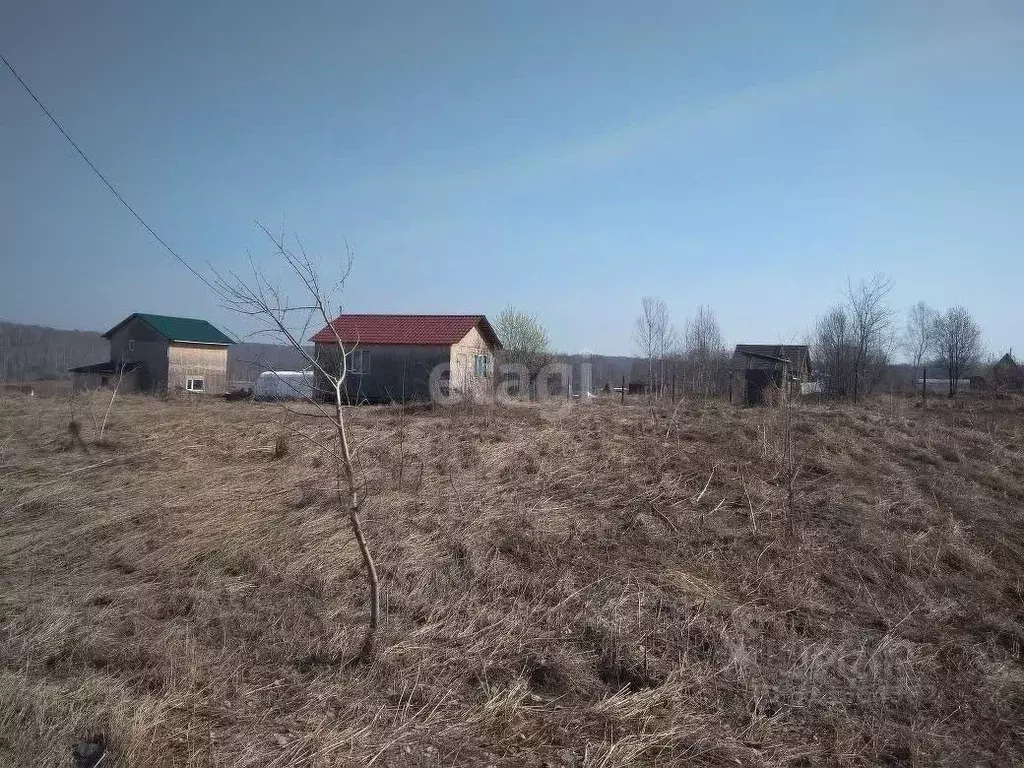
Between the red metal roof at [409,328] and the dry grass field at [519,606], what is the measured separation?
15196 millimetres

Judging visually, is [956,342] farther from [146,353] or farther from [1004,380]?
[146,353]

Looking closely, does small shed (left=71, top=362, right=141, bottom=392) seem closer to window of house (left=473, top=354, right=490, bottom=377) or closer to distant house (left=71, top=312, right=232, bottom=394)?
distant house (left=71, top=312, right=232, bottom=394)

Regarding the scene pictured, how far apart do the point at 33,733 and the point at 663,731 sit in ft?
11.2

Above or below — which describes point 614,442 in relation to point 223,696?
above

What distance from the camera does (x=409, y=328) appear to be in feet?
88.1

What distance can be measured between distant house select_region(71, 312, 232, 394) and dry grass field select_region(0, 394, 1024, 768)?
73.6 feet

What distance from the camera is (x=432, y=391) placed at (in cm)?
2405

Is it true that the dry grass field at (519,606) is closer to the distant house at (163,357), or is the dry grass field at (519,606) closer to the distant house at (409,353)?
the distant house at (409,353)

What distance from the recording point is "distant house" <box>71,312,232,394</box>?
31734 mm

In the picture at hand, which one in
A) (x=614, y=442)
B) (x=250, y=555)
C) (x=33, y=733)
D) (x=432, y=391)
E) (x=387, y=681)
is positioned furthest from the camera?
(x=432, y=391)

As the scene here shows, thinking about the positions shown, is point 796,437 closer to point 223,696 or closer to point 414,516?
point 414,516

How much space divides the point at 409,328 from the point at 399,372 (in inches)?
77.8

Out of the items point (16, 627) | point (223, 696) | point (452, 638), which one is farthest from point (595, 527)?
point (16, 627)

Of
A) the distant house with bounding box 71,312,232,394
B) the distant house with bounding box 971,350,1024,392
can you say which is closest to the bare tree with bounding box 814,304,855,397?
the distant house with bounding box 971,350,1024,392
